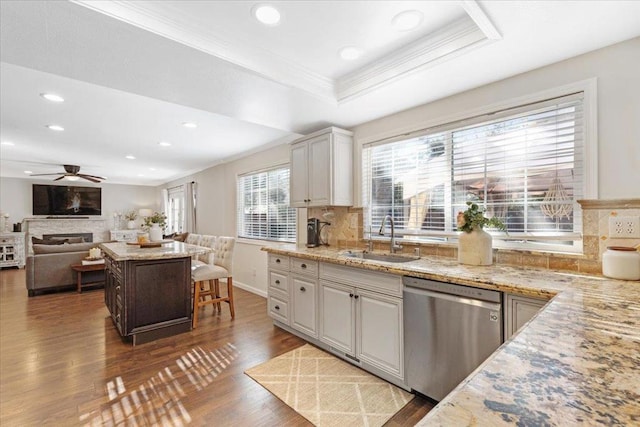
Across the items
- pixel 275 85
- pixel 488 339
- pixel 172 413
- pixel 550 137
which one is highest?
pixel 275 85

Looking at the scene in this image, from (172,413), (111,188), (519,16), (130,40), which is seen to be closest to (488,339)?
(519,16)

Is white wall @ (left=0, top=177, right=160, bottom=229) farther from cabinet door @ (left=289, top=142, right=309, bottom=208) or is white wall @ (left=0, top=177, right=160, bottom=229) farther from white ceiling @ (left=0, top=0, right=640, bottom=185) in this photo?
cabinet door @ (left=289, top=142, right=309, bottom=208)

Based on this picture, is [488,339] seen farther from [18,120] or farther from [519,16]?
[18,120]

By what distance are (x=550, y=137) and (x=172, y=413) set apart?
3.10 metres

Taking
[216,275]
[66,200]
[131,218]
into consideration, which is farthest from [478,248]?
[66,200]

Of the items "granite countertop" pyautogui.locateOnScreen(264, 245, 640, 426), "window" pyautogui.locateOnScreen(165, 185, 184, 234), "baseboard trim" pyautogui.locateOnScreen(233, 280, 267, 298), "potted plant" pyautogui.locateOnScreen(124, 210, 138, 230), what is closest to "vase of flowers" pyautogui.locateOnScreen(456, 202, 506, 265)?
"granite countertop" pyautogui.locateOnScreen(264, 245, 640, 426)

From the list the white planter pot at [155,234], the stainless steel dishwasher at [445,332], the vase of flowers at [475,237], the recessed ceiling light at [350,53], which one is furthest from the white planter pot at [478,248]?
the white planter pot at [155,234]

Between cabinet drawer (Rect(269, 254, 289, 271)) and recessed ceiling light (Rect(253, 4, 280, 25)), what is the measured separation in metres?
2.09

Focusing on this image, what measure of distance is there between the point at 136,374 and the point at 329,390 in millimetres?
1574

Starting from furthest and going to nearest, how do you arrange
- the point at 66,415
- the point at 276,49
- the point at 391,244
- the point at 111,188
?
1. the point at 111,188
2. the point at 391,244
3. the point at 276,49
4. the point at 66,415

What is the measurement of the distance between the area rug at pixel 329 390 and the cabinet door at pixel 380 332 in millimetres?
160

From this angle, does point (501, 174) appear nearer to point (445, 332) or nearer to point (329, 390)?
point (445, 332)

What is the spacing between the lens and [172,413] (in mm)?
1962

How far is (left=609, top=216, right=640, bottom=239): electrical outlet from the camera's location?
1.73 metres
